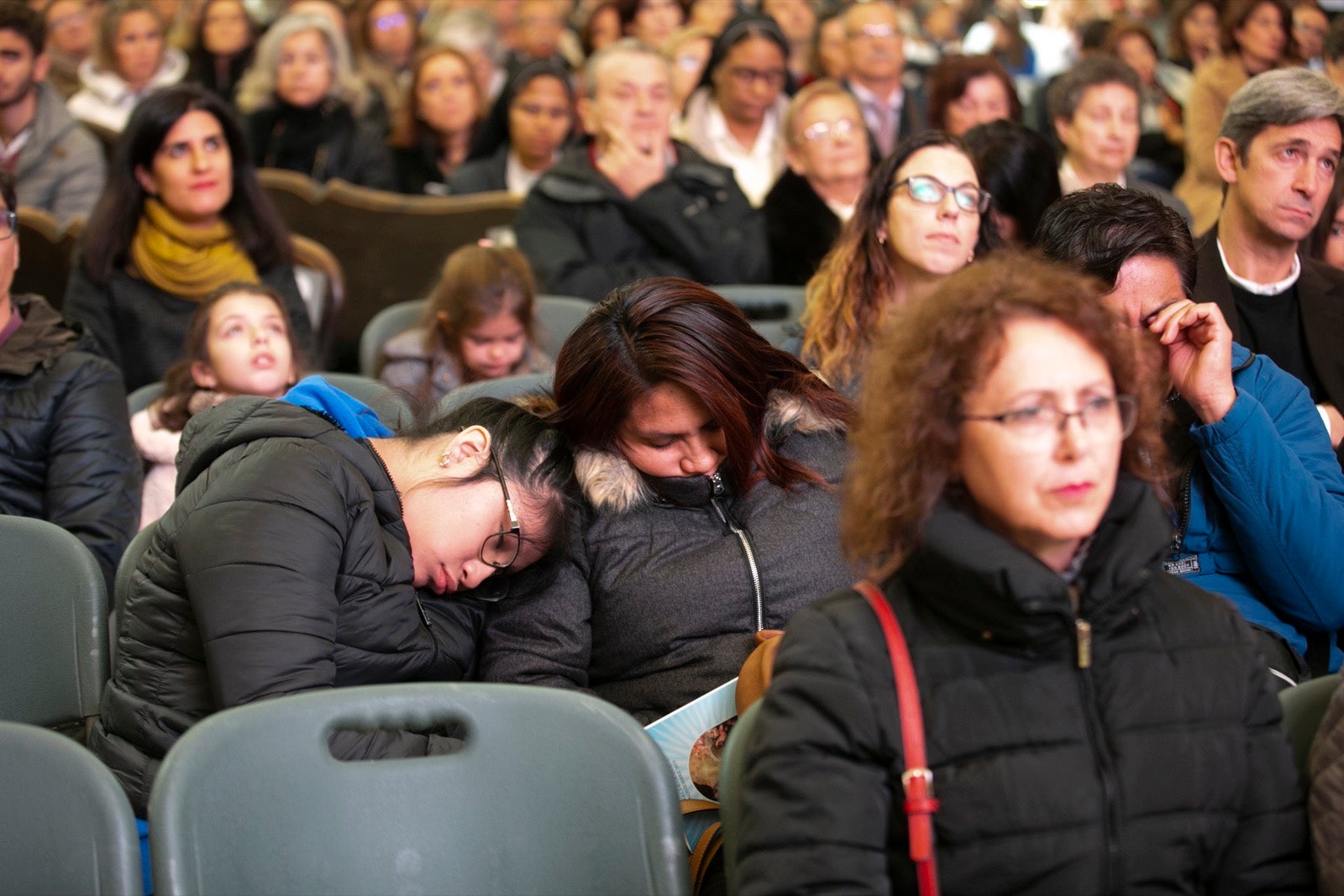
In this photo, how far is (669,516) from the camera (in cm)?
207

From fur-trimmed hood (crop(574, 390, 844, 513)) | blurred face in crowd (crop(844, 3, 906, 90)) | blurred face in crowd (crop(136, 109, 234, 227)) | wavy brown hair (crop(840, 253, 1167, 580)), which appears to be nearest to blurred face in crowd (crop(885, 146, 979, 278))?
fur-trimmed hood (crop(574, 390, 844, 513))

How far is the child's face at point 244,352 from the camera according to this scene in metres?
3.02

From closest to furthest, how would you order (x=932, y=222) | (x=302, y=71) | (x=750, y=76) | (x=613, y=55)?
(x=932, y=222) → (x=613, y=55) → (x=750, y=76) → (x=302, y=71)

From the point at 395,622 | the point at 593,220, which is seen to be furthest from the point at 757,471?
the point at 593,220

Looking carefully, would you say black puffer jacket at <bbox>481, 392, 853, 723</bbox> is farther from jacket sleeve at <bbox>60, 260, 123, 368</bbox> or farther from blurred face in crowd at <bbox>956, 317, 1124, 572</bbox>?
jacket sleeve at <bbox>60, 260, 123, 368</bbox>

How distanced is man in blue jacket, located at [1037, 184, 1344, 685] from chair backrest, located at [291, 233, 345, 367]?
2408 millimetres

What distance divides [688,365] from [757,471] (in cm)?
22

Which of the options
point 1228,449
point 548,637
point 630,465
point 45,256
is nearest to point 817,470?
point 630,465

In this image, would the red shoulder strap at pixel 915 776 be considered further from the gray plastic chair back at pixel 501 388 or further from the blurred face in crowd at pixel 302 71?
the blurred face in crowd at pixel 302 71

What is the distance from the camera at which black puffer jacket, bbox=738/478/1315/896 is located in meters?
1.29

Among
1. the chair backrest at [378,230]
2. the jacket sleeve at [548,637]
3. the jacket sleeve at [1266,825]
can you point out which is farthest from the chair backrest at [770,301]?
the jacket sleeve at [1266,825]

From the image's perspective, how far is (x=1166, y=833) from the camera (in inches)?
51.9

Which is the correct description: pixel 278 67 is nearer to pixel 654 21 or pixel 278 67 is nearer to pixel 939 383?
pixel 654 21

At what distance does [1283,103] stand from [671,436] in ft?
4.69
